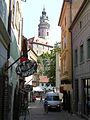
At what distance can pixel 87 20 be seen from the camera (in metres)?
24.2

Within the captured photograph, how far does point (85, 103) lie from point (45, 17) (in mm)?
131896

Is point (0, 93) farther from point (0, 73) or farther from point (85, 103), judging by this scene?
point (85, 103)

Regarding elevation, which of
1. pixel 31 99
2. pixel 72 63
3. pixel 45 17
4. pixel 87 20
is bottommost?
pixel 31 99

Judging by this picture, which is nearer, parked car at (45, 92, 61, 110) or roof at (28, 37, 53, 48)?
parked car at (45, 92, 61, 110)

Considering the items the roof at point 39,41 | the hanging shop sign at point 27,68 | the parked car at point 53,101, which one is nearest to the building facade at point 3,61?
the hanging shop sign at point 27,68

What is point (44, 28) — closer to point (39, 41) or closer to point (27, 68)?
point (39, 41)

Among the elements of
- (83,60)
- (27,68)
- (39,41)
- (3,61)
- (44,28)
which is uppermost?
(44,28)

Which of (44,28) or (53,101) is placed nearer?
(53,101)

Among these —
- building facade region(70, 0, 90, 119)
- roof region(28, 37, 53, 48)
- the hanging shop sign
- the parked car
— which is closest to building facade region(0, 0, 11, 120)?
the hanging shop sign

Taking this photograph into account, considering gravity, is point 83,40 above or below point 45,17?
below

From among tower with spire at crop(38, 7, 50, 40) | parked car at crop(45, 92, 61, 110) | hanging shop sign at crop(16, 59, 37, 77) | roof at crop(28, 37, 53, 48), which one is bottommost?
parked car at crop(45, 92, 61, 110)

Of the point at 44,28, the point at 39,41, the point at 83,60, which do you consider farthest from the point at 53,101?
the point at 44,28

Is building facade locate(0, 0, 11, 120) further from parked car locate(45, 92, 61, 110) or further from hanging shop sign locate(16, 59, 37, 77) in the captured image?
parked car locate(45, 92, 61, 110)

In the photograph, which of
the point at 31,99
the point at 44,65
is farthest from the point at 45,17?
the point at 31,99
